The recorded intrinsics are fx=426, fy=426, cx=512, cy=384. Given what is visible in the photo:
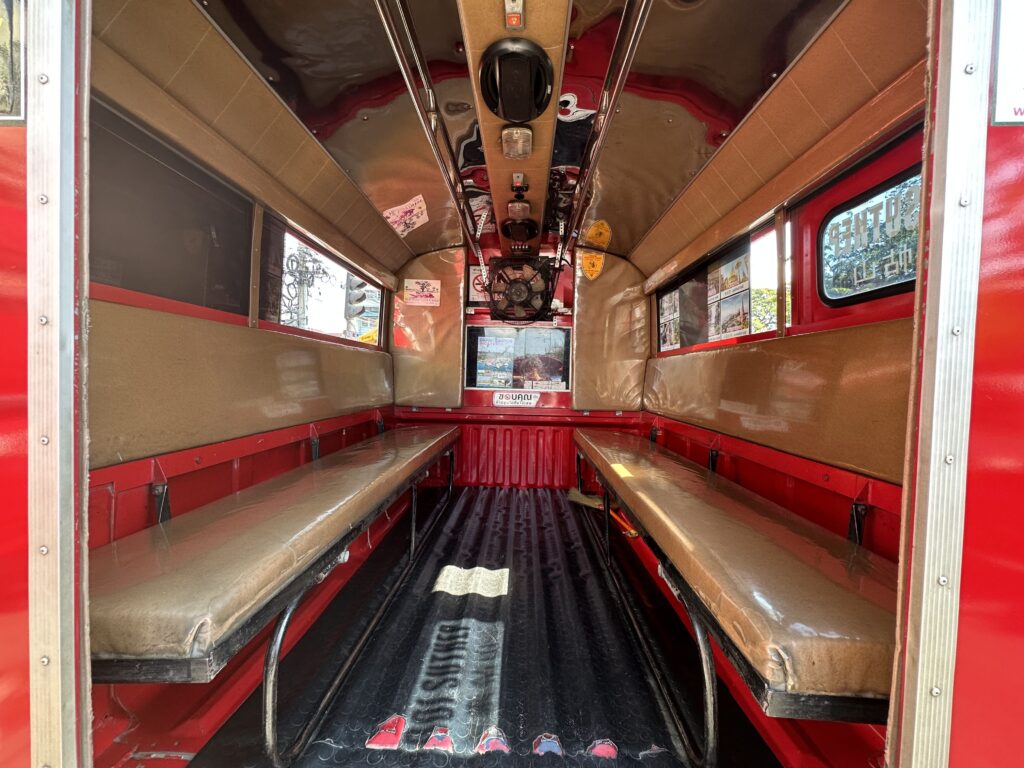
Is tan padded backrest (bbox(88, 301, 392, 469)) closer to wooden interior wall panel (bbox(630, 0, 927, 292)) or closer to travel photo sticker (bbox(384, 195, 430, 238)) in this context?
travel photo sticker (bbox(384, 195, 430, 238))

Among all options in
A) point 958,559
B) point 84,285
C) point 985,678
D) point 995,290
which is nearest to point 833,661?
point 985,678

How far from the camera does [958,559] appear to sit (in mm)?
780

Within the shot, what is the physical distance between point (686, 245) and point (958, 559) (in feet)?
9.99

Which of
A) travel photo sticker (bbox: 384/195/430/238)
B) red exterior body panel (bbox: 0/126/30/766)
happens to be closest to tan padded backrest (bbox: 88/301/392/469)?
red exterior body panel (bbox: 0/126/30/766)

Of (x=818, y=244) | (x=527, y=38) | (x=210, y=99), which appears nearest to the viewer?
(x=527, y=38)

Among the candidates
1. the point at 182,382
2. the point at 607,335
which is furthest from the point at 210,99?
the point at 607,335

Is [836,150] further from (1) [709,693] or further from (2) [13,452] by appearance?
(2) [13,452]

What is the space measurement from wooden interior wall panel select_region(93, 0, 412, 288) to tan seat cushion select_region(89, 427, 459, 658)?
59.9 inches

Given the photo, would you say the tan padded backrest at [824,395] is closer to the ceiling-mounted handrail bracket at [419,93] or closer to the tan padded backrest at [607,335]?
the tan padded backrest at [607,335]

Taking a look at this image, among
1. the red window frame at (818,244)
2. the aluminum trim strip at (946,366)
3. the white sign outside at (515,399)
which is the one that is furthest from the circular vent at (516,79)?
the white sign outside at (515,399)

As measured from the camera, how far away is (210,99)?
5.98 feet

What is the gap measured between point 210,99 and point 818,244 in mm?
2869

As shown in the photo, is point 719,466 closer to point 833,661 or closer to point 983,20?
point 833,661

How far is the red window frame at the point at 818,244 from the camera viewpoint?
1639 mm
